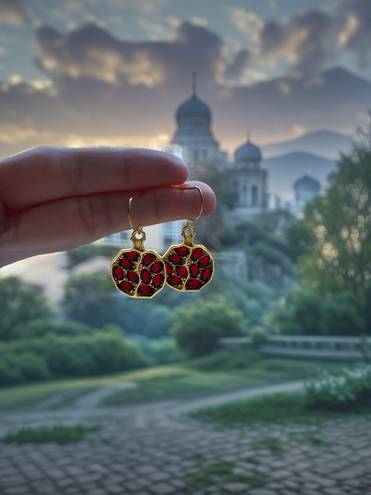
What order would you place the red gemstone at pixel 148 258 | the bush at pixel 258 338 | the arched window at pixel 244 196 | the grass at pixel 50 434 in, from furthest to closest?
the arched window at pixel 244 196, the bush at pixel 258 338, the grass at pixel 50 434, the red gemstone at pixel 148 258

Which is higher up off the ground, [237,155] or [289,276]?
[237,155]

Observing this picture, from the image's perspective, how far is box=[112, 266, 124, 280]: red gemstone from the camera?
158 centimetres

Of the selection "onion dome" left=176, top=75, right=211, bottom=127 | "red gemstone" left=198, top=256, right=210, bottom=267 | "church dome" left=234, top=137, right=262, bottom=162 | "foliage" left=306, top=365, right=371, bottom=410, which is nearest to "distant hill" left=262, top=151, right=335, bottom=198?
"church dome" left=234, top=137, right=262, bottom=162

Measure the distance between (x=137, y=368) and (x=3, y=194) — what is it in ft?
15.0

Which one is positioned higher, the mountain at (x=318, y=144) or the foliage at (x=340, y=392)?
the mountain at (x=318, y=144)

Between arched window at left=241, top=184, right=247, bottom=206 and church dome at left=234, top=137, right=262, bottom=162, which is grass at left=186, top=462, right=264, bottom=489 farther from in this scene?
church dome at left=234, top=137, right=262, bottom=162

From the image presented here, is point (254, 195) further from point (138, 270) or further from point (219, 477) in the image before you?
point (138, 270)

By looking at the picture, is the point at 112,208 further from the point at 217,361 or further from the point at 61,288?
the point at 61,288

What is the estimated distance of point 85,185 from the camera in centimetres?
124

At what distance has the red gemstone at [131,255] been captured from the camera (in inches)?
62.1

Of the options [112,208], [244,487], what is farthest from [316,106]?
[112,208]

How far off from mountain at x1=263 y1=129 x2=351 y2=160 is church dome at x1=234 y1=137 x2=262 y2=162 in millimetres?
98

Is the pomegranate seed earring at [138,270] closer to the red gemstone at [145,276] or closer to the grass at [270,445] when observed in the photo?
the red gemstone at [145,276]

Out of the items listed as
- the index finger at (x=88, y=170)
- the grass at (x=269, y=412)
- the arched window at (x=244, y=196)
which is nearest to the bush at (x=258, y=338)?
the grass at (x=269, y=412)
